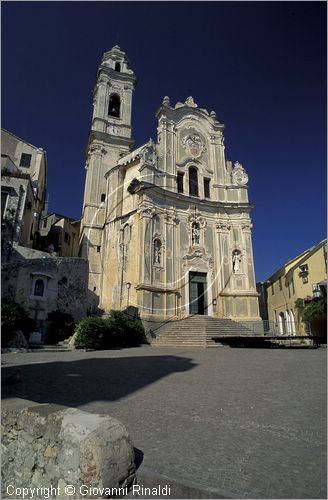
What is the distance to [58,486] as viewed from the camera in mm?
2609

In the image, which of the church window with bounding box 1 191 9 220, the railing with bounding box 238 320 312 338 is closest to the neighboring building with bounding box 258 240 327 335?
the railing with bounding box 238 320 312 338

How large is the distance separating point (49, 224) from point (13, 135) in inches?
432

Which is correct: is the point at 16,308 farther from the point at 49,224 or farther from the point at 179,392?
the point at 49,224

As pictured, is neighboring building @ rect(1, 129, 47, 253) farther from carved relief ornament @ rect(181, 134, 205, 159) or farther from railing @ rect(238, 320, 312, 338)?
railing @ rect(238, 320, 312, 338)

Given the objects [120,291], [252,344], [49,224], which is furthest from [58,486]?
[49,224]

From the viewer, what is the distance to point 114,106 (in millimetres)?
32500

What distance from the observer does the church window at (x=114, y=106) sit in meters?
31.8

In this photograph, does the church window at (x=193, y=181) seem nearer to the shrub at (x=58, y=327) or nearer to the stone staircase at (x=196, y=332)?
the stone staircase at (x=196, y=332)

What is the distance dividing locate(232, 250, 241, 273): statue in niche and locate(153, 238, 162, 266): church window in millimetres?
6820

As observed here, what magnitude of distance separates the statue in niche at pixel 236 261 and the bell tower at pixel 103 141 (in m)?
11.6

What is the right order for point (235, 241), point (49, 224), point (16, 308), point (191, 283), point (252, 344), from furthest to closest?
1. point (49, 224)
2. point (235, 241)
3. point (191, 283)
4. point (252, 344)
5. point (16, 308)

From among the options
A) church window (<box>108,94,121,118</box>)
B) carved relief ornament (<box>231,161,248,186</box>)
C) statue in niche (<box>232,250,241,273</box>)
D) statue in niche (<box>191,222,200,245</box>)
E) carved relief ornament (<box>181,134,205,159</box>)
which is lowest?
statue in niche (<box>232,250,241,273</box>)

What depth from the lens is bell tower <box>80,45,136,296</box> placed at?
26.5m

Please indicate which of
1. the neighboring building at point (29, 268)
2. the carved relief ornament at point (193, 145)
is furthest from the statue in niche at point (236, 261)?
the neighboring building at point (29, 268)
